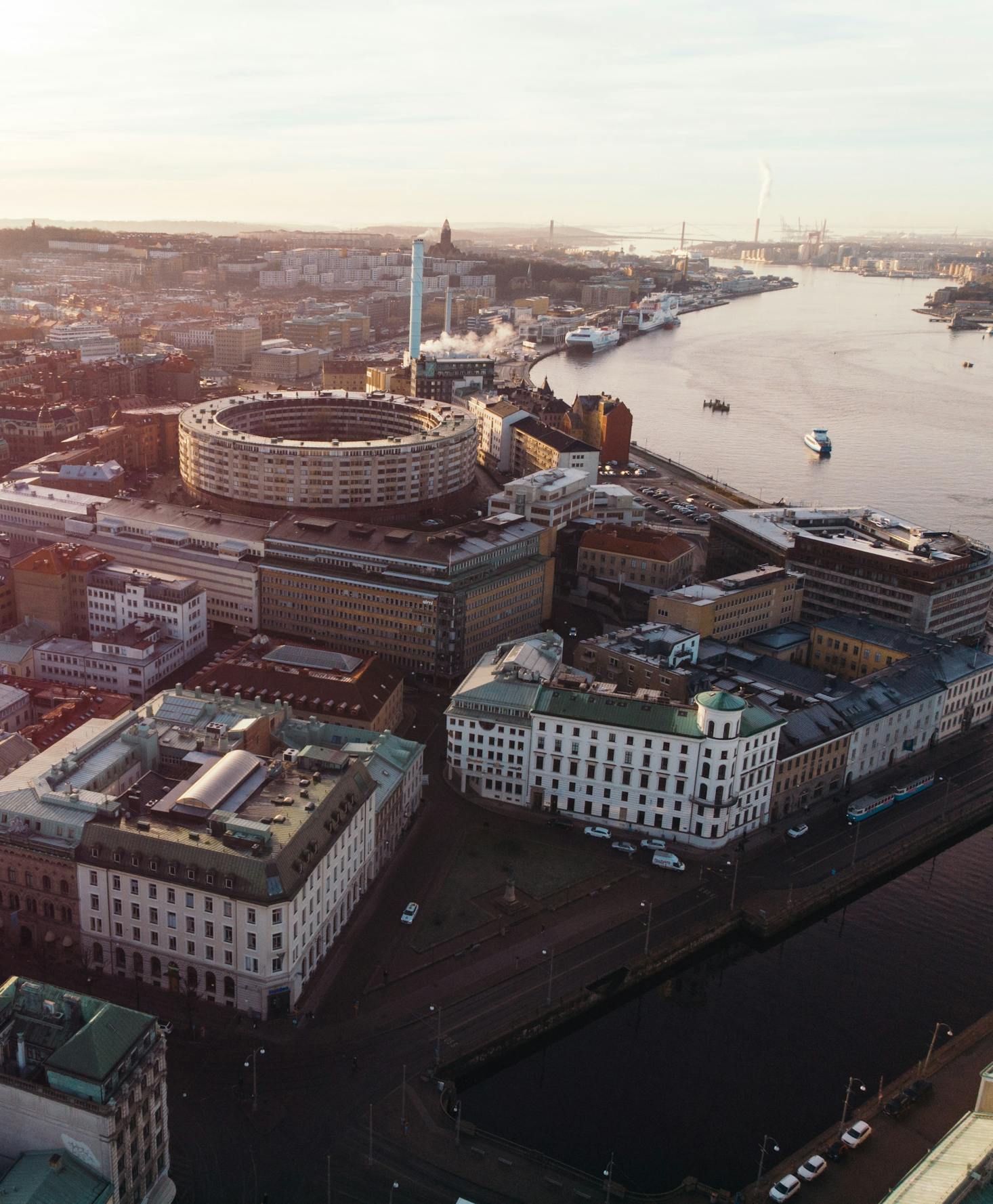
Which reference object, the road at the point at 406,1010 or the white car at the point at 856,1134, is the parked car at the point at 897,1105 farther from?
the road at the point at 406,1010

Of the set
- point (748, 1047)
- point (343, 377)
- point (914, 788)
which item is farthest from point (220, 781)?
point (343, 377)

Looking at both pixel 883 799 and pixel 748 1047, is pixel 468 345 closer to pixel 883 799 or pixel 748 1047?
pixel 883 799

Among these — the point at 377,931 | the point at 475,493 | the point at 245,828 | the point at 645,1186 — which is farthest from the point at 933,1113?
the point at 475,493

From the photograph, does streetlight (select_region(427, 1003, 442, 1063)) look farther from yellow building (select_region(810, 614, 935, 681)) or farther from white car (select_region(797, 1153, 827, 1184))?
yellow building (select_region(810, 614, 935, 681))

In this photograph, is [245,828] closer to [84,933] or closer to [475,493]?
[84,933]

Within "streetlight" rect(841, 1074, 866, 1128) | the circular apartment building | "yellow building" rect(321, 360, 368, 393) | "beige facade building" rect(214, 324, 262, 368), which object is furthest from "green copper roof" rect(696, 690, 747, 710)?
"beige facade building" rect(214, 324, 262, 368)
